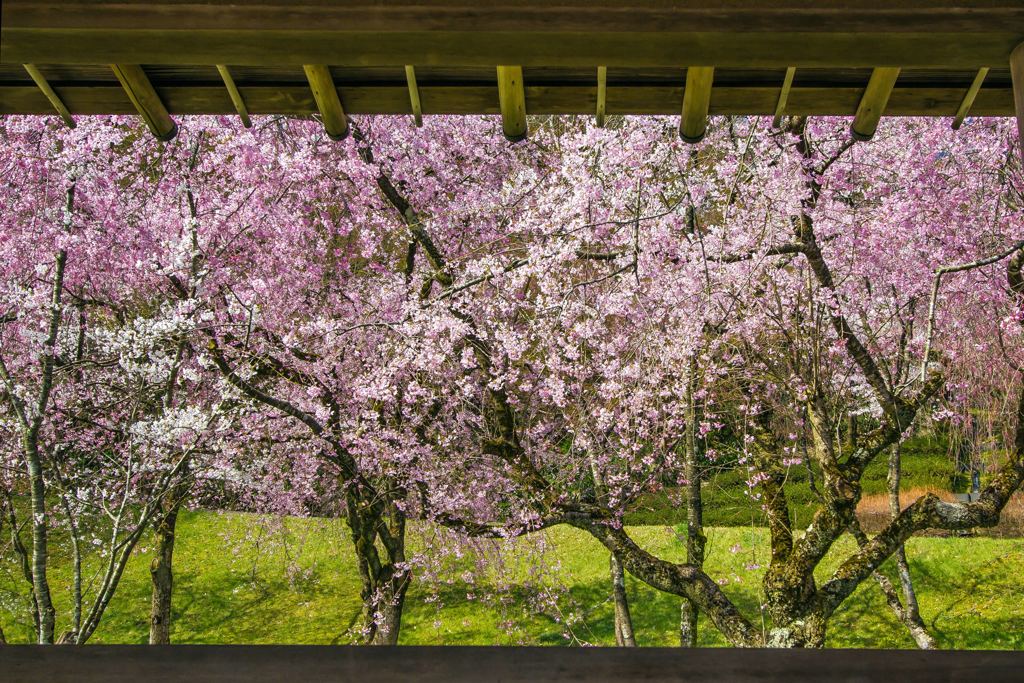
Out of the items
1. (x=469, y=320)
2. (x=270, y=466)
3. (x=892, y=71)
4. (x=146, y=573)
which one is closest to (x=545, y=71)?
(x=892, y=71)

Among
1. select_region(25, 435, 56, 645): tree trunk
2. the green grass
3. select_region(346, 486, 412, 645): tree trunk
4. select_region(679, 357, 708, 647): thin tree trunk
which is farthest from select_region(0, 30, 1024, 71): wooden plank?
the green grass

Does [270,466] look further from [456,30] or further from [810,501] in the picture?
[810,501]

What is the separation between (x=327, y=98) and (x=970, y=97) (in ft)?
4.43

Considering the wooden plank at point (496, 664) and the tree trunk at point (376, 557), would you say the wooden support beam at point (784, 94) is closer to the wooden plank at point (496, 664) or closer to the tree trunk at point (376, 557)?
the wooden plank at point (496, 664)

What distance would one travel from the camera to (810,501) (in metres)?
10.3

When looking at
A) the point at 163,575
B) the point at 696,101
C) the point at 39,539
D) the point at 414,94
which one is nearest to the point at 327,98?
the point at 414,94

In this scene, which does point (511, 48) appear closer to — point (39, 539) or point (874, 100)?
point (874, 100)

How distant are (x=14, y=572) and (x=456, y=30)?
9084mm

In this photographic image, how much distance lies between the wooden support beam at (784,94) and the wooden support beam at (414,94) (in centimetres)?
72

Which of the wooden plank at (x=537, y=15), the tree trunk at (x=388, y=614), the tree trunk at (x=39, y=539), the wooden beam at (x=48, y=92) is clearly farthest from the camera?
the tree trunk at (x=388, y=614)

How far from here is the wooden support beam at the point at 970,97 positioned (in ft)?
5.27

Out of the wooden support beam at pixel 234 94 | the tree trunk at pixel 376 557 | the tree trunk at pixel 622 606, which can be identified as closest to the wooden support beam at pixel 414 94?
the wooden support beam at pixel 234 94

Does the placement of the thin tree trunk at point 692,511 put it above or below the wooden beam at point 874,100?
below

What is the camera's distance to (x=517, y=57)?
1.47 meters
